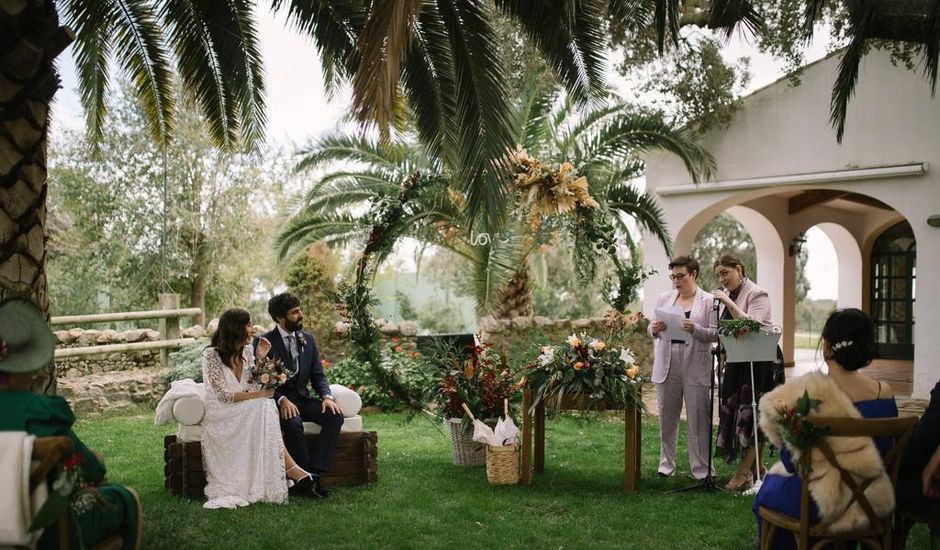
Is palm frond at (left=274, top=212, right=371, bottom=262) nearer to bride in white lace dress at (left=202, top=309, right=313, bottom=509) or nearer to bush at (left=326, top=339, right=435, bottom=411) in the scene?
bush at (left=326, top=339, right=435, bottom=411)

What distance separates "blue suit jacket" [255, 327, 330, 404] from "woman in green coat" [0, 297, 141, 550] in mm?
3090

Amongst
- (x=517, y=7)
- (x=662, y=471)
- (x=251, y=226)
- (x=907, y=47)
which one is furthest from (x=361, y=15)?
(x=251, y=226)

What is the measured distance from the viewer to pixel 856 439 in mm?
3807

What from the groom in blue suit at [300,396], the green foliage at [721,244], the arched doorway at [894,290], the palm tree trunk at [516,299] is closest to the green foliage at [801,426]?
the groom in blue suit at [300,396]

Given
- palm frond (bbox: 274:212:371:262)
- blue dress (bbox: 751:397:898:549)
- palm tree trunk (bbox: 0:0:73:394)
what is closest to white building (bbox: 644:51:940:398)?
palm frond (bbox: 274:212:371:262)

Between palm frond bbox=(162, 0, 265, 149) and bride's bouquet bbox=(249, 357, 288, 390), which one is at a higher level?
palm frond bbox=(162, 0, 265, 149)

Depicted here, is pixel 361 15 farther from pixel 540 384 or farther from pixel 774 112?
pixel 774 112

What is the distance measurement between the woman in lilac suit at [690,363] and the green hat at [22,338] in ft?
15.2

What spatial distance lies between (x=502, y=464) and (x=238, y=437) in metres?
2.12

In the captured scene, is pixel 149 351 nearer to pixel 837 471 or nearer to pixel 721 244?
pixel 837 471

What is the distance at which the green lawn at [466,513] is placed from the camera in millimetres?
5266

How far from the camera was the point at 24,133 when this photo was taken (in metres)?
4.48

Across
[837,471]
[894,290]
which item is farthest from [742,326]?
[894,290]

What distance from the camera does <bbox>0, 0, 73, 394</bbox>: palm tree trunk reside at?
4395 millimetres
